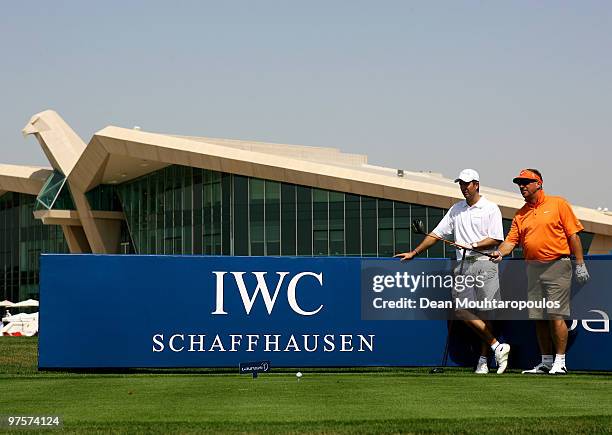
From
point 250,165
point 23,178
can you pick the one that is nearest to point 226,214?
point 250,165

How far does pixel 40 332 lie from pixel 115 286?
35.5 inches

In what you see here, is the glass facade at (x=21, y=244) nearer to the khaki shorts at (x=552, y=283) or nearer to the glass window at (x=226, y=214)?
the glass window at (x=226, y=214)

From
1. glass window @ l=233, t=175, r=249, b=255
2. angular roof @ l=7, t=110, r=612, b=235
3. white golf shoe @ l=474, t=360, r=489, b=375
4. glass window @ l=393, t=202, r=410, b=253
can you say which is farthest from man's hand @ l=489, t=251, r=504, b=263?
glass window @ l=233, t=175, r=249, b=255

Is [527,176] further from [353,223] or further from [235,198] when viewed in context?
[235,198]

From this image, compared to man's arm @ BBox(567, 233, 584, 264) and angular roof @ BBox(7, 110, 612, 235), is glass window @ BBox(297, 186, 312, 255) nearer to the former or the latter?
angular roof @ BBox(7, 110, 612, 235)

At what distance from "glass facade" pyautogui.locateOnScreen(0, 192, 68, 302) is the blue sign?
59.1m

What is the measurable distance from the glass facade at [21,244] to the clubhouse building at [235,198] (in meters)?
10.1

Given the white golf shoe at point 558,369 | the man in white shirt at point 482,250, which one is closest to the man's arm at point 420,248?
the man in white shirt at point 482,250

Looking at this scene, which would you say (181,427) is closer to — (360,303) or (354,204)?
(360,303)

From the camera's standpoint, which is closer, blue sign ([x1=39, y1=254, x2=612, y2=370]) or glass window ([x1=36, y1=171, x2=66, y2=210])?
blue sign ([x1=39, y1=254, x2=612, y2=370])

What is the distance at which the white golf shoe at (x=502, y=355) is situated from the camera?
11016 mm

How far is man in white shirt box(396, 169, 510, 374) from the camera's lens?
36.1 feet

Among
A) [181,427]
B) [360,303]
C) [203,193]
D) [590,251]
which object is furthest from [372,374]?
[203,193]

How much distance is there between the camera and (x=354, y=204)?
43.2 metres
